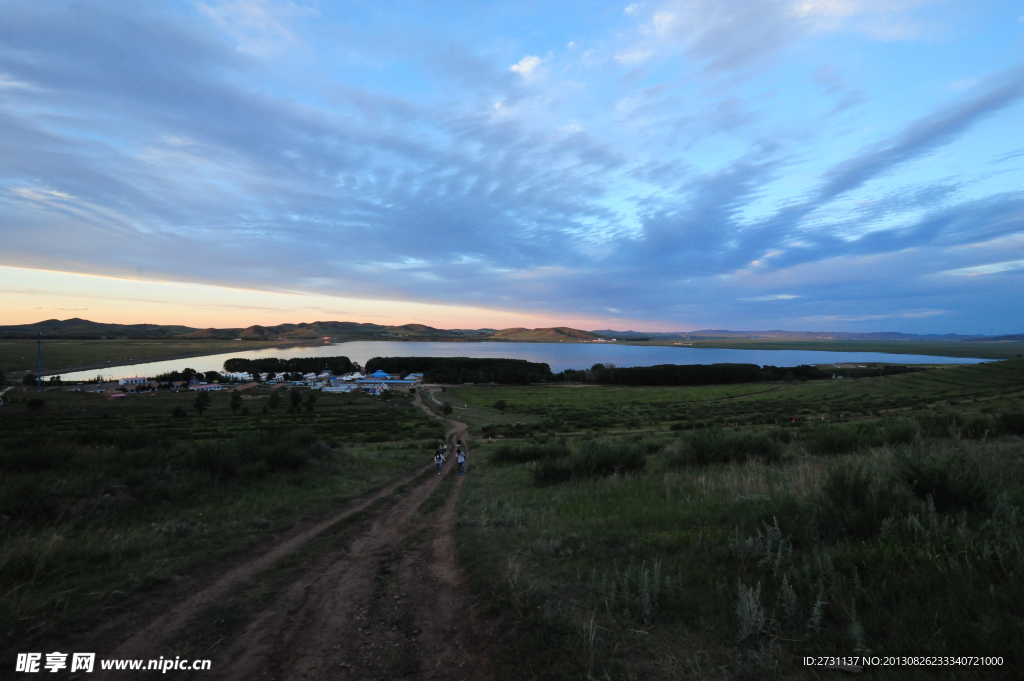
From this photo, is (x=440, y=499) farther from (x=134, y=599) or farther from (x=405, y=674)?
(x=405, y=674)

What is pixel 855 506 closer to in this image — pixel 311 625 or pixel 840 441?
pixel 311 625

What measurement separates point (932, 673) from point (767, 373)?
124746 millimetres

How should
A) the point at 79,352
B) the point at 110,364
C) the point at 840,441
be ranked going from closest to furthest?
the point at 840,441, the point at 110,364, the point at 79,352

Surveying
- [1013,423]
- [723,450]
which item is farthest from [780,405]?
[723,450]

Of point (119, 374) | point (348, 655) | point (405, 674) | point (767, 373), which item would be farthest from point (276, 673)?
point (119, 374)

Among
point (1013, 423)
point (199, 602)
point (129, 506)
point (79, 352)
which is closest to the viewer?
point (199, 602)

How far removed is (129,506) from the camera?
657cm

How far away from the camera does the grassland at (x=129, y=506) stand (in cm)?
378

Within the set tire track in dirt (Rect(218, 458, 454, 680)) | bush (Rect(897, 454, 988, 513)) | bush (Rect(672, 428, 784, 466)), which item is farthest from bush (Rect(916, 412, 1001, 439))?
tire track in dirt (Rect(218, 458, 454, 680))

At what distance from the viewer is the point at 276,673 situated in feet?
9.51

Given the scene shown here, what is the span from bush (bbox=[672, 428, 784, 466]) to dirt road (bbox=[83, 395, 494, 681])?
606 centimetres

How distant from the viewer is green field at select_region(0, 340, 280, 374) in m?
123

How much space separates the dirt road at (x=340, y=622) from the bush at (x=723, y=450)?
19.9 ft

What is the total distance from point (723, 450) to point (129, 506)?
10904 millimetres
